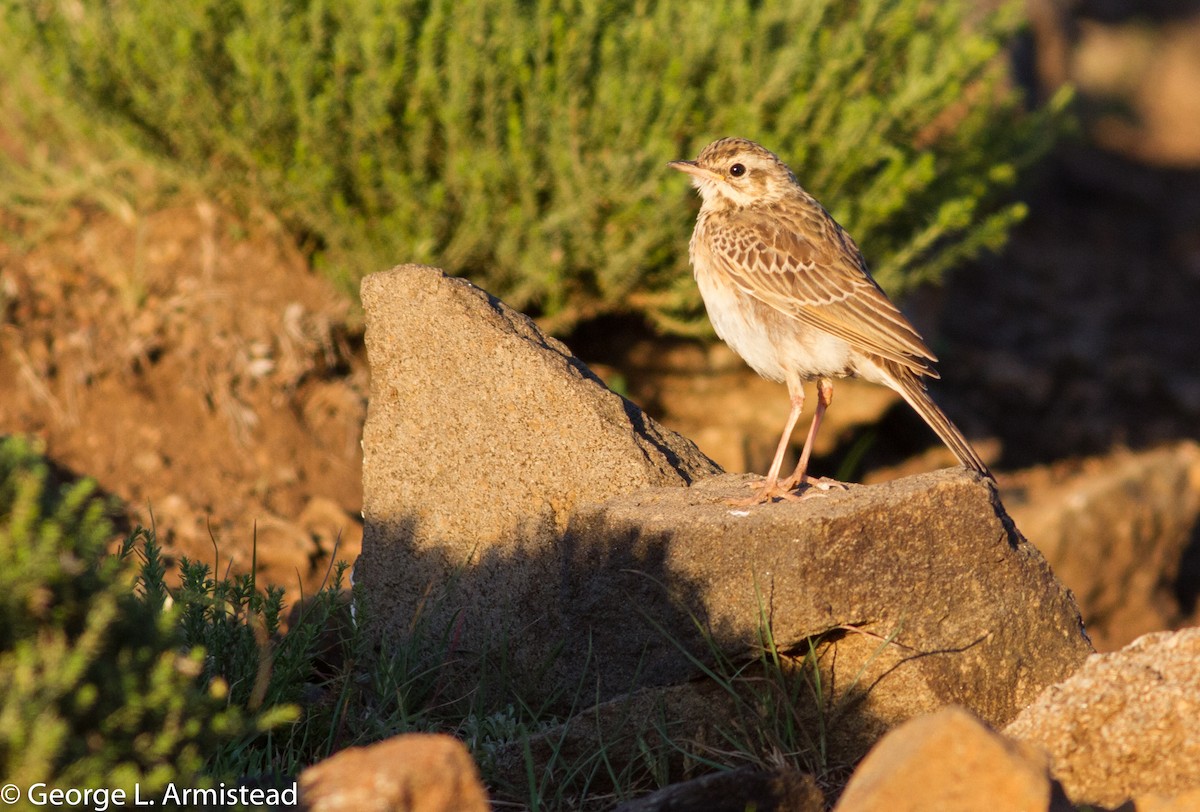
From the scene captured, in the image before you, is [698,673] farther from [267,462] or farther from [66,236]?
[66,236]

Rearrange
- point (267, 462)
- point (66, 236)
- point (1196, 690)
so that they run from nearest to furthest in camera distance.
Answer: point (1196, 690)
point (267, 462)
point (66, 236)

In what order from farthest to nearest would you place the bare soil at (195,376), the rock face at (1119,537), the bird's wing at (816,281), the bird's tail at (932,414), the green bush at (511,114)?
the rock face at (1119,537)
the green bush at (511,114)
the bare soil at (195,376)
the bird's wing at (816,281)
the bird's tail at (932,414)

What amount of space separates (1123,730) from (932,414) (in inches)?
88.5

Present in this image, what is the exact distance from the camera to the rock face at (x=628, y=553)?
14.3ft

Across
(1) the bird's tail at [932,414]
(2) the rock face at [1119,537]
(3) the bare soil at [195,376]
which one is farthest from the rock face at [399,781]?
(2) the rock face at [1119,537]

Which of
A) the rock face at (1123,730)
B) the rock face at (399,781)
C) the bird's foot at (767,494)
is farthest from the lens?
the bird's foot at (767,494)

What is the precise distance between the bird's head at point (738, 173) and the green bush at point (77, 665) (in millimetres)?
4197

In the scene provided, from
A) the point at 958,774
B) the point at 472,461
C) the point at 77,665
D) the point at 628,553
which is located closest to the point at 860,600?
the point at 628,553

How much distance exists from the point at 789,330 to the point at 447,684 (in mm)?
2415

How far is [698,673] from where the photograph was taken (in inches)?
176

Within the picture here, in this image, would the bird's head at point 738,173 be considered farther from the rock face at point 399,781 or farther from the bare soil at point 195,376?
the rock face at point 399,781

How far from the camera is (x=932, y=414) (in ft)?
19.1

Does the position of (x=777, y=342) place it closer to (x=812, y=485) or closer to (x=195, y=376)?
(x=812, y=485)

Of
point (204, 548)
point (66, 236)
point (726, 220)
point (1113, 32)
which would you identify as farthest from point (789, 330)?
point (1113, 32)
